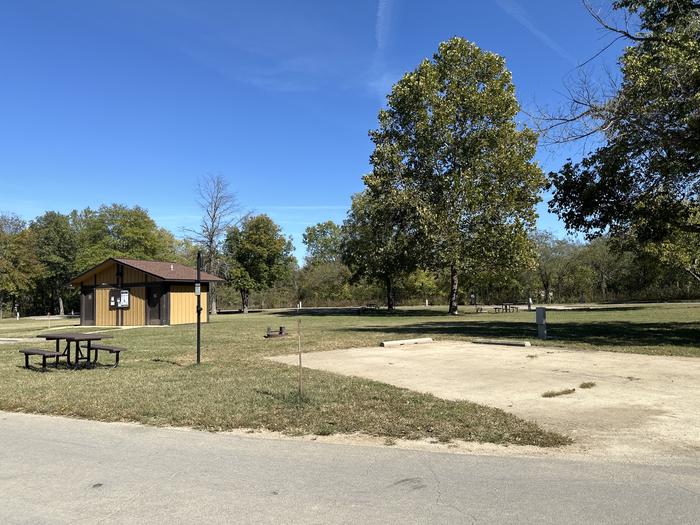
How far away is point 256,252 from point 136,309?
1037 inches

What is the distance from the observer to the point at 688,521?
148 inches

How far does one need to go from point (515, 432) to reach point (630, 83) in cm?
1435

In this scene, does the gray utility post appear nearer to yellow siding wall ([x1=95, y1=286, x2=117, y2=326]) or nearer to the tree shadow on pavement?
the tree shadow on pavement

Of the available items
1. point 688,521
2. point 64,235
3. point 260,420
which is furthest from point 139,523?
point 64,235

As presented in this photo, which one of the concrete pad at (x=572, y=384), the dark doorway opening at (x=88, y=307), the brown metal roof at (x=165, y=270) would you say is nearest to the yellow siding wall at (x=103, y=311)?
the dark doorway opening at (x=88, y=307)

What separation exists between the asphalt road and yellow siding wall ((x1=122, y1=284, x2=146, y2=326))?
92.5 feet

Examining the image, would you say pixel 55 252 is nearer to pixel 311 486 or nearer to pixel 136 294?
pixel 136 294

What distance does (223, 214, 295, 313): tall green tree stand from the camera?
5891cm

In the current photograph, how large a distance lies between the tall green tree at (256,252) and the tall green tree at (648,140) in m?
43.3

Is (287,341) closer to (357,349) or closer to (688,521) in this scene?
(357,349)

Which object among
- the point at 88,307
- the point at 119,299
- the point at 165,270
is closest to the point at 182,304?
the point at 165,270

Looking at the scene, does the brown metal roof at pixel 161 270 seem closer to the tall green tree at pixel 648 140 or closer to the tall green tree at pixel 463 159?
the tall green tree at pixel 463 159

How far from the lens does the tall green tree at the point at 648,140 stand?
49.3 ft

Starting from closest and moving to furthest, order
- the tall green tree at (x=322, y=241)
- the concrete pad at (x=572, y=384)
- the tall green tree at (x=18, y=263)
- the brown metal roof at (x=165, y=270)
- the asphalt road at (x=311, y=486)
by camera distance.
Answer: the asphalt road at (x=311, y=486) → the concrete pad at (x=572, y=384) → the brown metal roof at (x=165, y=270) → the tall green tree at (x=18, y=263) → the tall green tree at (x=322, y=241)
